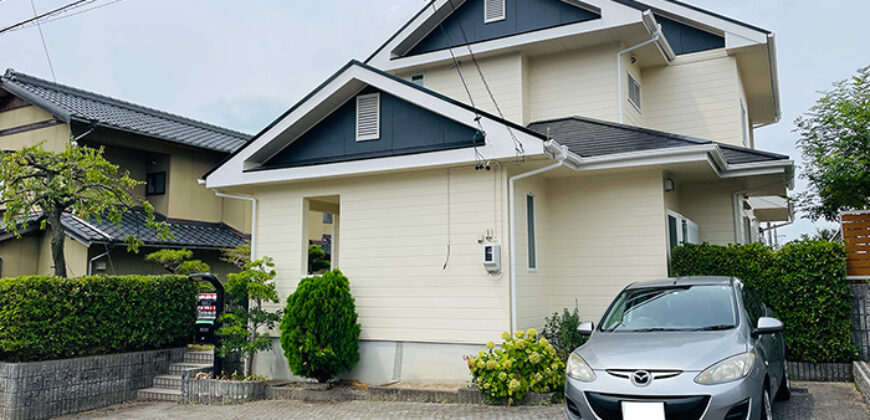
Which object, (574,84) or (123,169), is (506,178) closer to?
(574,84)

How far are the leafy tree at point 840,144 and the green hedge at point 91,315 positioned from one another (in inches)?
430

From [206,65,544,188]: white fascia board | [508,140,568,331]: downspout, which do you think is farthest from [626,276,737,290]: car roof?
[206,65,544,188]: white fascia board

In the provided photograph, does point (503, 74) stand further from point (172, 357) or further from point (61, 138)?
point (61, 138)

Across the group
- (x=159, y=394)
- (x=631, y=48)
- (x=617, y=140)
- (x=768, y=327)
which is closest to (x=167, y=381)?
(x=159, y=394)

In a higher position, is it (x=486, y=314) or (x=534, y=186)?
(x=534, y=186)

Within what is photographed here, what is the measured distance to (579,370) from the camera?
524cm

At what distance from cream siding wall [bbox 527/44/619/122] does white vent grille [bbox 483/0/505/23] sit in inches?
43.9

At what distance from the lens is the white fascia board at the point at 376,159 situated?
8188mm

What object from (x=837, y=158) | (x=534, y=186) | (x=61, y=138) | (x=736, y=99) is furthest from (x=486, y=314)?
(x=61, y=138)

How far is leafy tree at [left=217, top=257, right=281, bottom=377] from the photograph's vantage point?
9148mm

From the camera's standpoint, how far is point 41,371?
28.0 ft

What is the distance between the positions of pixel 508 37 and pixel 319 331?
7005mm

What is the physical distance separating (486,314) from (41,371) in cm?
643

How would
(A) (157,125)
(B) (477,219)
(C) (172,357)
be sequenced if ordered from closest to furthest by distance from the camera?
(B) (477,219) → (C) (172,357) → (A) (157,125)
